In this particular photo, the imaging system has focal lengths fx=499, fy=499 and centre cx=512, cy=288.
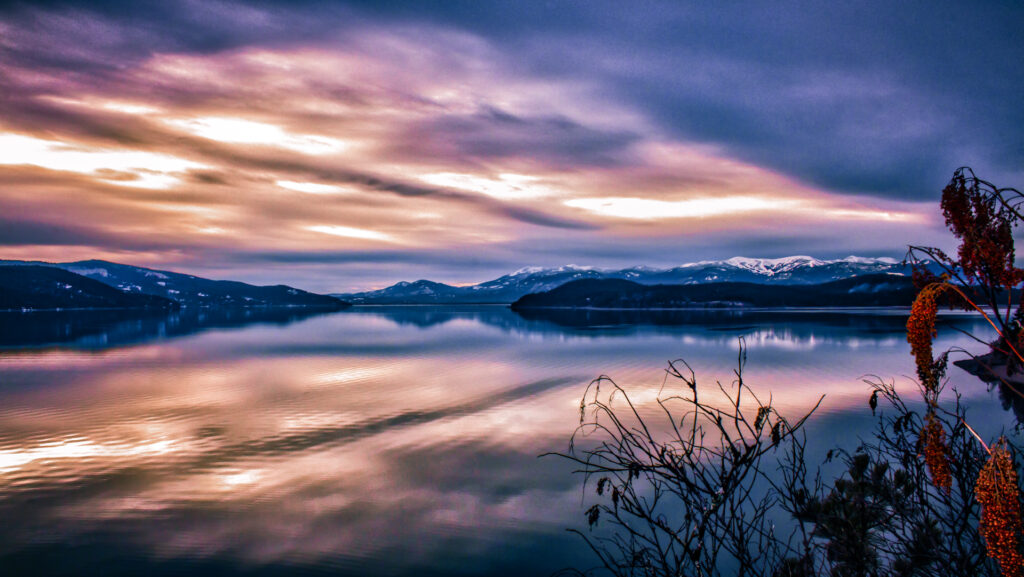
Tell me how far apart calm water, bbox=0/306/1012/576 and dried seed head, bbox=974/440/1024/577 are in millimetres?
8896

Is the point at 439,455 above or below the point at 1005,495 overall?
below

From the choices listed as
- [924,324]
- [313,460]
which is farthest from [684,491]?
[924,324]

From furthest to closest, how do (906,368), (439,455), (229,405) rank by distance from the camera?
(906,368), (229,405), (439,455)

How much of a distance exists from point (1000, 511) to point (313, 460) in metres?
17.0

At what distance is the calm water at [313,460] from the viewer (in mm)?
10727

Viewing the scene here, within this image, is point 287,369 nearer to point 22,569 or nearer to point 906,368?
point 22,569

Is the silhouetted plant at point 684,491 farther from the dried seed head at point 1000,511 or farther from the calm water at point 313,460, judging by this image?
the calm water at point 313,460

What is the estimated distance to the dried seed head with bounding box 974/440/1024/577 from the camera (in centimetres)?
246

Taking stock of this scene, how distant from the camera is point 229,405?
2497 cm

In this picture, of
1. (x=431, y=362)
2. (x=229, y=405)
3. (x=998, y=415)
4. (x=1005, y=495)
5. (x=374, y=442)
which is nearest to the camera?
(x=1005, y=495)

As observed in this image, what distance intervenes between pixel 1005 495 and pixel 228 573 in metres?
12.0

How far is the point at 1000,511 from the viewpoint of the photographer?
2.50m

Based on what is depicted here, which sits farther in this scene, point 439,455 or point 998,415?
point 998,415

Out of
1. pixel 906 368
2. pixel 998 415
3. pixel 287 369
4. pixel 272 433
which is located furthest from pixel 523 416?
pixel 906 368
